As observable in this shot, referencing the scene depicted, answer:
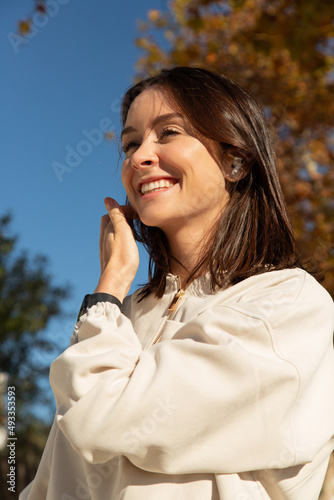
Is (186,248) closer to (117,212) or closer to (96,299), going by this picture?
(117,212)

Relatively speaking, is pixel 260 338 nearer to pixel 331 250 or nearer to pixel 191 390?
pixel 191 390

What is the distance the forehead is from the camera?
196cm

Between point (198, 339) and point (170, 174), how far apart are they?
649 mm

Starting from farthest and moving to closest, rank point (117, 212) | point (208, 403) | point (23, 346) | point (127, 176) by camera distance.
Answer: point (23, 346), point (117, 212), point (127, 176), point (208, 403)

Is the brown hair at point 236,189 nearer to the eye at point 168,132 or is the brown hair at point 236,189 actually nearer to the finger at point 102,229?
the eye at point 168,132

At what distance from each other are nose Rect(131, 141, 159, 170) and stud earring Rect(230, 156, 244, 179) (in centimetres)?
30

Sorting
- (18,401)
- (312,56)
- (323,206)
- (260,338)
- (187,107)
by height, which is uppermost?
(312,56)

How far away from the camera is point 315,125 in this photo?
680 centimetres

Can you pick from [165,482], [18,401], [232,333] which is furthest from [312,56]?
[18,401]

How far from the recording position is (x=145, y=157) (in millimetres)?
1885

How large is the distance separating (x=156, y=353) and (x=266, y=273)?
471mm

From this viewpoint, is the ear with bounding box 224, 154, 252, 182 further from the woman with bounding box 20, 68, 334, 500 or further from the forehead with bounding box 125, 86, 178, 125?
the forehead with bounding box 125, 86, 178, 125

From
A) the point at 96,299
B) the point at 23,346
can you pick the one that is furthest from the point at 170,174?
the point at 23,346

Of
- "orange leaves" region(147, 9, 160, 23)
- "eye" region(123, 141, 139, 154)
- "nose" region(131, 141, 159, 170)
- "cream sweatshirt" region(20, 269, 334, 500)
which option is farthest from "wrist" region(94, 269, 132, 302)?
"orange leaves" region(147, 9, 160, 23)
